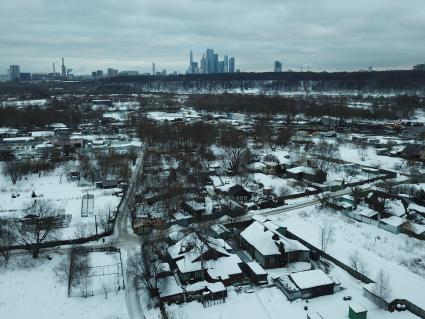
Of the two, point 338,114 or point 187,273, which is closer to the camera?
point 187,273

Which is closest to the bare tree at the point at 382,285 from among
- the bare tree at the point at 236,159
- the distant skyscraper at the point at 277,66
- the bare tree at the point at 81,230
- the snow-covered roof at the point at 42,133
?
the bare tree at the point at 81,230

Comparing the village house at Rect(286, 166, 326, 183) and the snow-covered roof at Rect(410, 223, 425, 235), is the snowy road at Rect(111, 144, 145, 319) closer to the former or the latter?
the village house at Rect(286, 166, 326, 183)

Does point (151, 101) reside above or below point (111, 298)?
above

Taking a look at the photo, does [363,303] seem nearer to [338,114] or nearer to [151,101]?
[338,114]

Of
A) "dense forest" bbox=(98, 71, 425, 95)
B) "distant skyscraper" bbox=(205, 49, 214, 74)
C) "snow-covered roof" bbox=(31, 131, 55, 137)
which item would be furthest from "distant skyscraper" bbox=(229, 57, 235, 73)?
"snow-covered roof" bbox=(31, 131, 55, 137)

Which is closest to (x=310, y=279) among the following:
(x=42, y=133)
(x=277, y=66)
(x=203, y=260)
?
(x=203, y=260)

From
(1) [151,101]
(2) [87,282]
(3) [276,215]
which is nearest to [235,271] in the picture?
(2) [87,282]

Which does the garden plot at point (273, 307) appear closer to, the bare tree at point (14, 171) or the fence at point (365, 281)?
the fence at point (365, 281)

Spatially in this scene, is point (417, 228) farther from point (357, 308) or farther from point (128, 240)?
point (128, 240)
